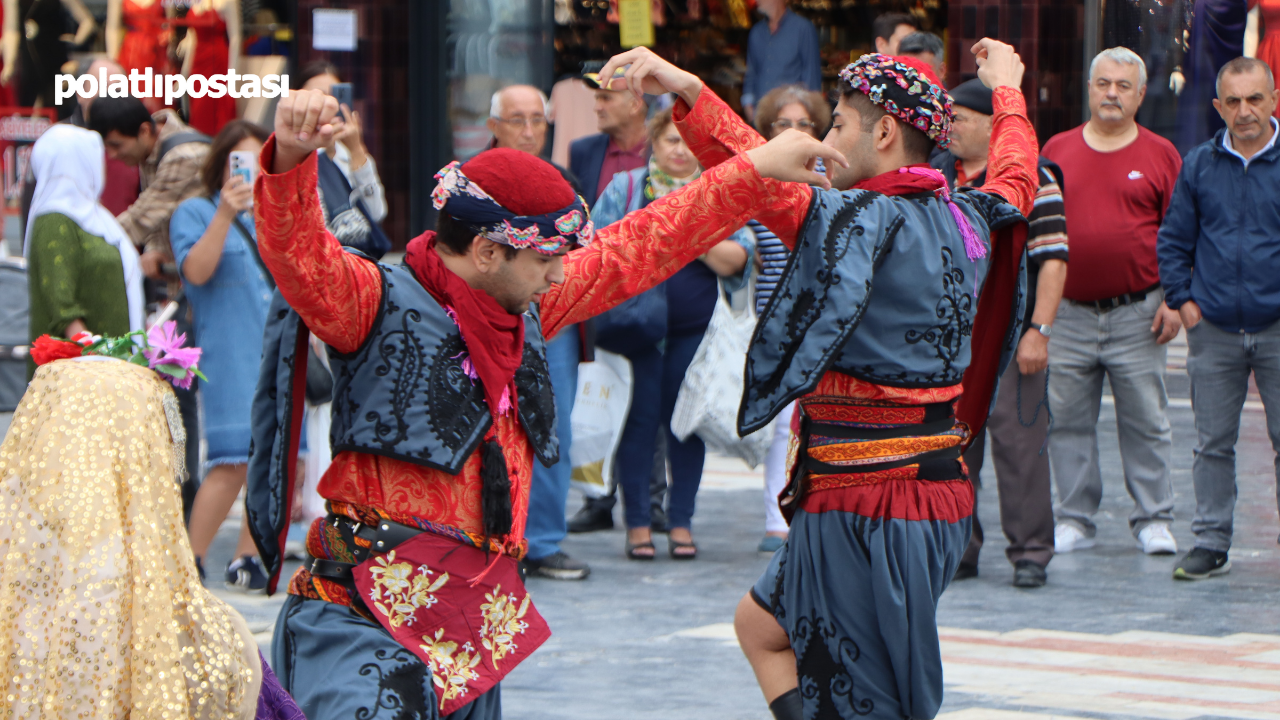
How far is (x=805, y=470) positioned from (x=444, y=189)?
3.83 ft

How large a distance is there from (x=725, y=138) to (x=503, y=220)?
62 cm

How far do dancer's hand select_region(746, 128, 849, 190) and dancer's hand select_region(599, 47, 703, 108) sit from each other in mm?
221

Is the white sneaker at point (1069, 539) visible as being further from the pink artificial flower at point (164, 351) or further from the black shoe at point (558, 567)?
the pink artificial flower at point (164, 351)

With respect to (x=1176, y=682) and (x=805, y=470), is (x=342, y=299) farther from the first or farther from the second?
(x=1176, y=682)

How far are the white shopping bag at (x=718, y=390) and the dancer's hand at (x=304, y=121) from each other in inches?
187

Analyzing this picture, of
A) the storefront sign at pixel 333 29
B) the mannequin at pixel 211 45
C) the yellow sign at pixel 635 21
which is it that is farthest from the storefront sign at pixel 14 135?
the yellow sign at pixel 635 21

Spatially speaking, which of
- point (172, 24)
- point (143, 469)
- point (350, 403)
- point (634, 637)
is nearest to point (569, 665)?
point (634, 637)

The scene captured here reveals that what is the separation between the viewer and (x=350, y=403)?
10.8 ft

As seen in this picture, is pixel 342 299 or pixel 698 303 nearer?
pixel 342 299

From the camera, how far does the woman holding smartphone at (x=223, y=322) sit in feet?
22.4

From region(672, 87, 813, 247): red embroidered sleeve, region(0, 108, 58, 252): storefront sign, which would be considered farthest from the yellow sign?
region(672, 87, 813, 247): red embroidered sleeve

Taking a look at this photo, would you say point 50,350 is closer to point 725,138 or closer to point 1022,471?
point 725,138

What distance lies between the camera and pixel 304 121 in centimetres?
286

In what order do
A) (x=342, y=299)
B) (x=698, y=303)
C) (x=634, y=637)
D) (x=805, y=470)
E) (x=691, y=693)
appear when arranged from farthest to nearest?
(x=698, y=303)
(x=634, y=637)
(x=691, y=693)
(x=805, y=470)
(x=342, y=299)
